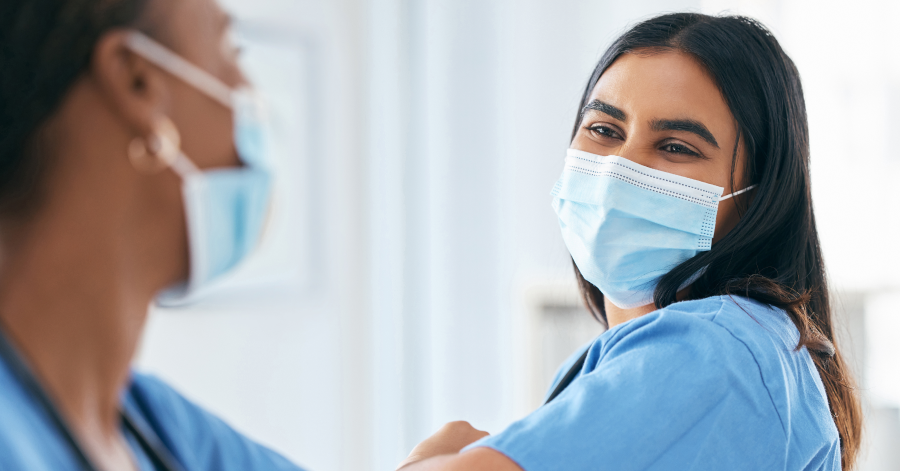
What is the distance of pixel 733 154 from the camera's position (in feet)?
3.58

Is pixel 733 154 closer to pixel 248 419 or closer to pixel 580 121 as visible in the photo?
pixel 580 121

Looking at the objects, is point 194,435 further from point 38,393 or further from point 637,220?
point 637,220

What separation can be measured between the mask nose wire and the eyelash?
2.37 ft

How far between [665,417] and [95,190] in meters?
0.63

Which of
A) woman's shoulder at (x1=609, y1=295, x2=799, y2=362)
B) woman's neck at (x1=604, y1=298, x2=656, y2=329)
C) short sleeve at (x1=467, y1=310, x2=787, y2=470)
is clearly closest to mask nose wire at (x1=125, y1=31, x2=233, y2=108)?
short sleeve at (x1=467, y1=310, x2=787, y2=470)

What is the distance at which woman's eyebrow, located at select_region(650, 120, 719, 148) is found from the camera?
1.05 m

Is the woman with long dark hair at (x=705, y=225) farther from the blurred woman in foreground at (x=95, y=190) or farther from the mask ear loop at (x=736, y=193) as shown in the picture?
the blurred woman in foreground at (x=95, y=190)

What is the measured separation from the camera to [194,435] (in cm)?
78

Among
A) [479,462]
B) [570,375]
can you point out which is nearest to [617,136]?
[570,375]

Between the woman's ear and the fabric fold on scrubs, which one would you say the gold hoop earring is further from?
the fabric fold on scrubs

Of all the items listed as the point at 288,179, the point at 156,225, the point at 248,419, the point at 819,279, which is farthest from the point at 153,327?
the point at 819,279

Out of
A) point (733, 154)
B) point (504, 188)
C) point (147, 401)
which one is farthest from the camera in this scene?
Answer: point (504, 188)

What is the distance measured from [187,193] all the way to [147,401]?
0.96 feet

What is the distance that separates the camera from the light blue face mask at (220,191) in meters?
0.58
